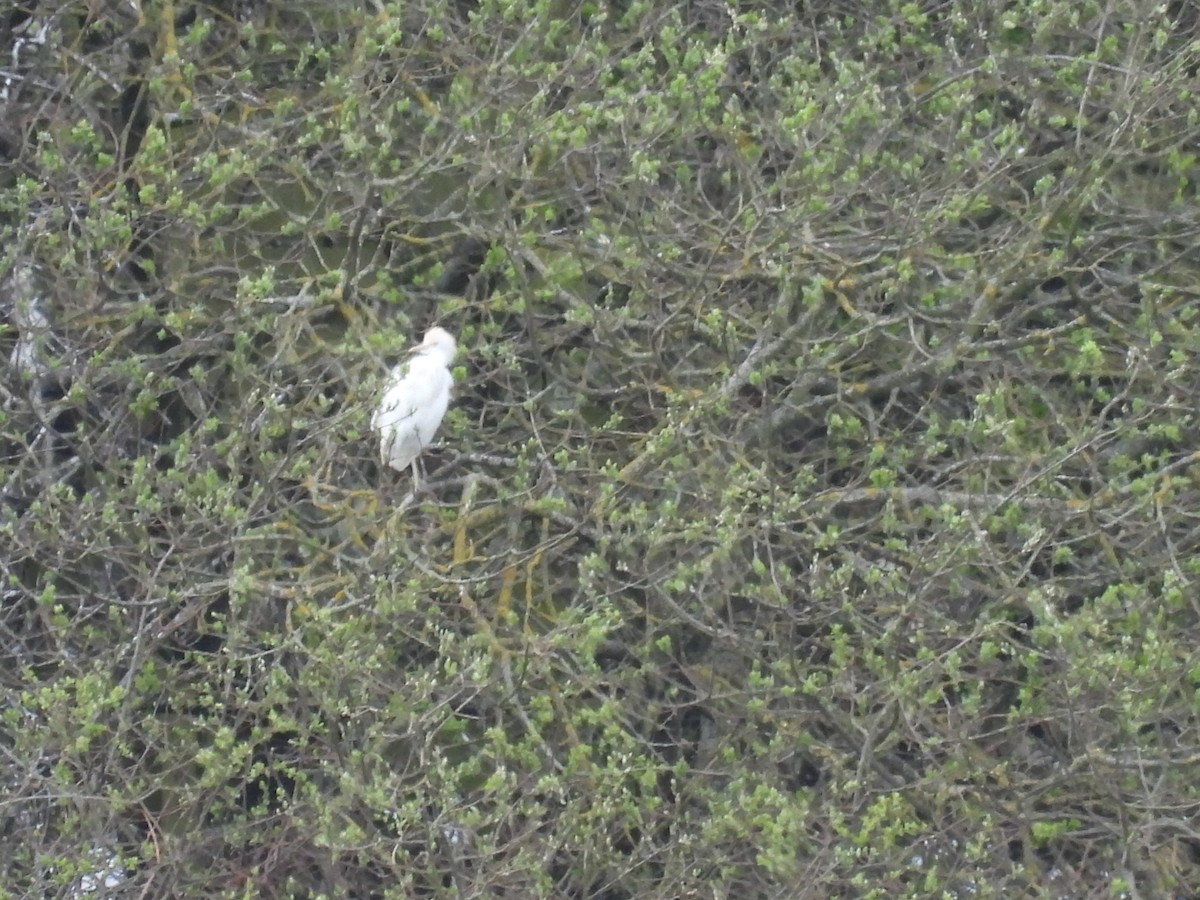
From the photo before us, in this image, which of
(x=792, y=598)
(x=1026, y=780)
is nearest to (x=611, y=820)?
(x=792, y=598)

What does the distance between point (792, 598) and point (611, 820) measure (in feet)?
2.80

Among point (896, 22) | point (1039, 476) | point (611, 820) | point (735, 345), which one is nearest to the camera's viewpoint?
point (1039, 476)

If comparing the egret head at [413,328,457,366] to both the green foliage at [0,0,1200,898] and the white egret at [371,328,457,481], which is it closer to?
the white egret at [371,328,457,481]

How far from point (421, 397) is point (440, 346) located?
19cm

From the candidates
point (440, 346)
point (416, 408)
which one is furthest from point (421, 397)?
point (440, 346)

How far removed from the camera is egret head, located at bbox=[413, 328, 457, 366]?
6.04m

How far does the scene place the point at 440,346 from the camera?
6.06 m

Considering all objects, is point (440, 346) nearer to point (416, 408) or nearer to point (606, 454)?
point (416, 408)

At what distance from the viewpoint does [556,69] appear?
6035mm

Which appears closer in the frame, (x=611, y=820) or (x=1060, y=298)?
(x=611, y=820)

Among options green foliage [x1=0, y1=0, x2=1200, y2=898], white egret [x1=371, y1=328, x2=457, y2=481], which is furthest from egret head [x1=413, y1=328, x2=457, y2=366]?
green foliage [x1=0, y1=0, x2=1200, y2=898]

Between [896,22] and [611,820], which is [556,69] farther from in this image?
[611,820]

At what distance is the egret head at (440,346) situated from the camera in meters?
6.04

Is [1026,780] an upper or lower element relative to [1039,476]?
lower
